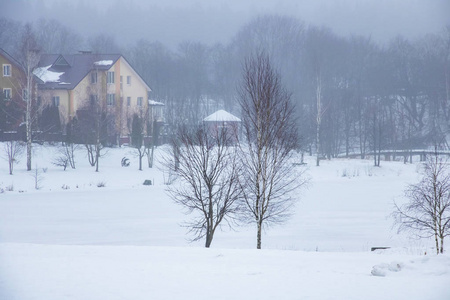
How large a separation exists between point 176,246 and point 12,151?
24.0 m

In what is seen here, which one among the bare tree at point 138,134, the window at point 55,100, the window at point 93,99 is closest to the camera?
the bare tree at point 138,134

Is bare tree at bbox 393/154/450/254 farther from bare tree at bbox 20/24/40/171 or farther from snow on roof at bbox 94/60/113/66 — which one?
snow on roof at bbox 94/60/113/66

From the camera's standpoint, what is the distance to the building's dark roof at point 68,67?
52094 mm

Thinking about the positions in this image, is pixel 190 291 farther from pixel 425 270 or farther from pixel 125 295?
pixel 425 270

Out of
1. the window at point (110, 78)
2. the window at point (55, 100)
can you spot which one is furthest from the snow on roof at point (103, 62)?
the window at point (55, 100)

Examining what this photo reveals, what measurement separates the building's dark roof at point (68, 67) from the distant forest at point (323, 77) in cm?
739

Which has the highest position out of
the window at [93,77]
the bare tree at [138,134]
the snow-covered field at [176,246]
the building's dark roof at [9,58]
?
the building's dark roof at [9,58]

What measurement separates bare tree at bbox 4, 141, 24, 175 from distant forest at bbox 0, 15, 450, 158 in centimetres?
1702

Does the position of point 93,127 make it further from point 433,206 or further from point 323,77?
point 323,77

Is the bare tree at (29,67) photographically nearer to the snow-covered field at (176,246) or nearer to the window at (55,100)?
the snow-covered field at (176,246)

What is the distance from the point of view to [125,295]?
10.1 m

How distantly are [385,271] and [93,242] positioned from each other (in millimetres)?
11343

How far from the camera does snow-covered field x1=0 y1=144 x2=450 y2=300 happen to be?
1066 cm

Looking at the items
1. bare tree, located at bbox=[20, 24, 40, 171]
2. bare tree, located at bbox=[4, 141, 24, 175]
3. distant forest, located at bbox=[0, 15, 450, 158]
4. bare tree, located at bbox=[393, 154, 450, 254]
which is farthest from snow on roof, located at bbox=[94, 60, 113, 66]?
bare tree, located at bbox=[393, 154, 450, 254]
